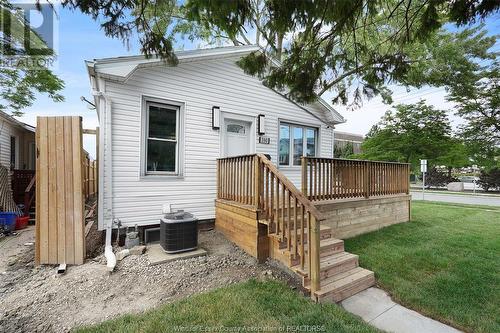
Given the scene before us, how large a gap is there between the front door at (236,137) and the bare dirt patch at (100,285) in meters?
2.68

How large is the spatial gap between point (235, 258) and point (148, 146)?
2.89 metres

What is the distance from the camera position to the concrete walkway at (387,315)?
9.00ft

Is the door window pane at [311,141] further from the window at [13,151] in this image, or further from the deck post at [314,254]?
the window at [13,151]

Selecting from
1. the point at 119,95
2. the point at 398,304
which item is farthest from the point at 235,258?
the point at 119,95

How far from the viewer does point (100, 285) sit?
134 inches

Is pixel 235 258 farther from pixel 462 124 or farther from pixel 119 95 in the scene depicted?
pixel 462 124

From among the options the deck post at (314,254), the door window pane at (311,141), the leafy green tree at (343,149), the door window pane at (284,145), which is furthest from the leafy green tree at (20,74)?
the leafy green tree at (343,149)

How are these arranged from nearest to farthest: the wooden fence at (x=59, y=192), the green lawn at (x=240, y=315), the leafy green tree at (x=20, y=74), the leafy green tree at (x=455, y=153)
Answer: the green lawn at (x=240, y=315)
the wooden fence at (x=59, y=192)
the leafy green tree at (x=20, y=74)
the leafy green tree at (x=455, y=153)

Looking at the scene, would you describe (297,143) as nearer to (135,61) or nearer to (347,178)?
(347,178)

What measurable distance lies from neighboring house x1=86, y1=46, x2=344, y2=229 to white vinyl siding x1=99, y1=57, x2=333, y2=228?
0.06 ft

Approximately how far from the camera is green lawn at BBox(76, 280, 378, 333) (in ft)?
8.36

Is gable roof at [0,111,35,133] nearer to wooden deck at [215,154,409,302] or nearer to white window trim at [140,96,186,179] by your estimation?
white window trim at [140,96,186,179]

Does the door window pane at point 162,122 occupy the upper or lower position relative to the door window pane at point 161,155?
upper

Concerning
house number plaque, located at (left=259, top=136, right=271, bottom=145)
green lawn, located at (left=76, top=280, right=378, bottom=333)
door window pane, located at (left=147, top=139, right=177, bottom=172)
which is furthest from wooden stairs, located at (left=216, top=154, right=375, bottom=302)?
house number plaque, located at (left=259, top=136, right=271, bottom=145)
